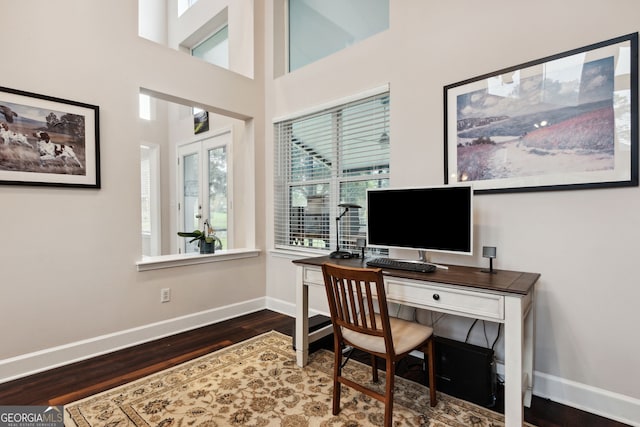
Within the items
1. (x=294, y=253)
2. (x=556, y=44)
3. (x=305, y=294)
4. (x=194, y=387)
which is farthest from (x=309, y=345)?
(x=556, y=44)

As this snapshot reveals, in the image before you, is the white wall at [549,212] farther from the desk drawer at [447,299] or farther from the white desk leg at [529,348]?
the desk drawer at [447,299]

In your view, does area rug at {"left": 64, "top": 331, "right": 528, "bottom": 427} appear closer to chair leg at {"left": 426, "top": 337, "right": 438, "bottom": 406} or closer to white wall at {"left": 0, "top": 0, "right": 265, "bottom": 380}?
chair leg at {"left": 426, "top": 337, "right": 438, "bottom": 406}

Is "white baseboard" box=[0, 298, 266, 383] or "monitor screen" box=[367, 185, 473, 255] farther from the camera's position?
"white baseboard" box=[0, 298, 266, 383]

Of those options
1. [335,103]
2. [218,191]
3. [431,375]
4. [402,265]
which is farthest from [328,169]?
[431,375]

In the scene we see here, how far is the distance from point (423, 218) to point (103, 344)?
2.67 metres

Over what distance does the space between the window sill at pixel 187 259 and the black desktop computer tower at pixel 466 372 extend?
2.26 metres

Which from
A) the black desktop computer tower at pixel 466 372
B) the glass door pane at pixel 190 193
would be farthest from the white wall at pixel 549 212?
the glass door pane at pixel 190 193

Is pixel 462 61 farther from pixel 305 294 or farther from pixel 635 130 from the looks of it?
pixel 305 294

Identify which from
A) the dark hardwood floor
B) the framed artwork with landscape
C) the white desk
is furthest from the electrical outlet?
the white desk

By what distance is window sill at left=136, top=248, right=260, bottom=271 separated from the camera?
9.34 ft

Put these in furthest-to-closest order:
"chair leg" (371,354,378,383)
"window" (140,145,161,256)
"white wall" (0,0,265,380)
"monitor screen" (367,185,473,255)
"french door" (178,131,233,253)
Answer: "window" (140,145,161,256) → "french door" (178,131,233,253) → "white wall" (0,0,265,380) → "chair leg" (371,354,378,383) → "monitor screen" (367,185,473,255)

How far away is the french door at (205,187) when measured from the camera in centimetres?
420

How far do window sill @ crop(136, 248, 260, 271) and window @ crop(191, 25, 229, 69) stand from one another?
254 centimetres

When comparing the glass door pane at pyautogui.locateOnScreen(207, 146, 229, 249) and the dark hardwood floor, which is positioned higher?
the glass door pane at pyautogui.locateOnScreen(207, 146, 229, 249)
